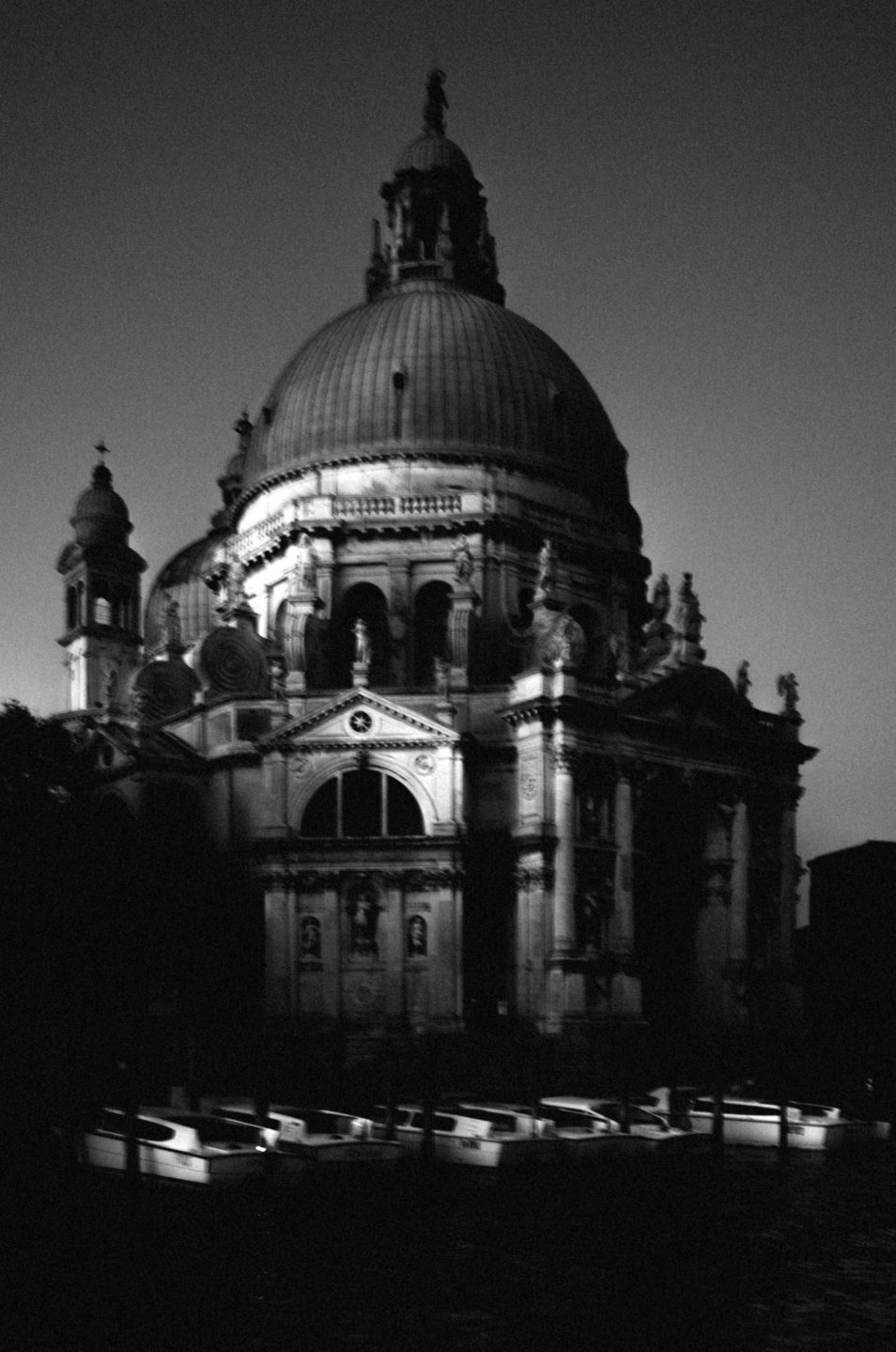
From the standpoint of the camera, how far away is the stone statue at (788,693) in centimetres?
6156

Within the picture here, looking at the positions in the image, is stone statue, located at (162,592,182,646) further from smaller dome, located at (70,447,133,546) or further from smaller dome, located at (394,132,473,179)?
smaller dome, located at (394,132,473,179)

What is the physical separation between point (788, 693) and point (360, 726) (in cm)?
1598

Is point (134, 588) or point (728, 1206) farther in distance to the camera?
point (134, 588)

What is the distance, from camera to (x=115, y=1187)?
32844 millimetres

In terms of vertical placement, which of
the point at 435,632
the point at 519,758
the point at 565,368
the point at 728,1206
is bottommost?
the point at 728,1206

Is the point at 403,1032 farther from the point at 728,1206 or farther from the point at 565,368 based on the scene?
the point at 565,368

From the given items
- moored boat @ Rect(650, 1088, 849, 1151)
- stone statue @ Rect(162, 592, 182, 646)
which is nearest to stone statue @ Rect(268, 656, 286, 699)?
stone statue @ Rect(162, 592, 182, 646)

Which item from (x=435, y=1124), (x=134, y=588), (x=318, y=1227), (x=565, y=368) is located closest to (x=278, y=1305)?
(x=318, y=1227)

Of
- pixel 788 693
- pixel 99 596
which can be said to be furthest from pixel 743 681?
pixel 99 596

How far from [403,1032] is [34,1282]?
90.2ft

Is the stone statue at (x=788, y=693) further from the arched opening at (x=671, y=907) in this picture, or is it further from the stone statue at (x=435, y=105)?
the stone statue at (x=435, y=105)

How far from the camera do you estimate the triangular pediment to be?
177 ft

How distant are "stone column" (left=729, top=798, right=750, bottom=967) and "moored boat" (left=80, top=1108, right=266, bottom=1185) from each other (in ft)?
88.7

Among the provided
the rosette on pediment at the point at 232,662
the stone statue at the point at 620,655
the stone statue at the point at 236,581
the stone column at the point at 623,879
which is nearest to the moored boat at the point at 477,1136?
the stone column at the point at 623,879
